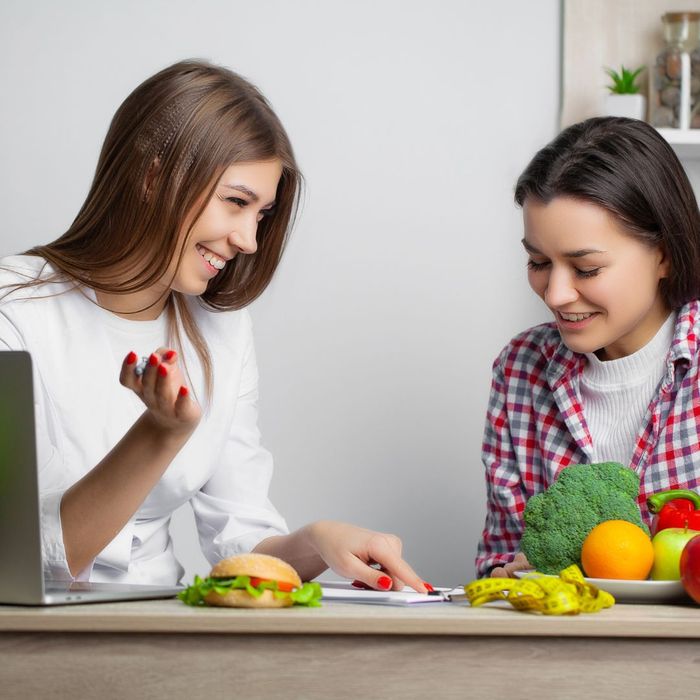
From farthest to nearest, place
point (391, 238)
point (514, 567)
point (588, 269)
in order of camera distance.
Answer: point (391, 238), point (588, 269), point (514, 567)

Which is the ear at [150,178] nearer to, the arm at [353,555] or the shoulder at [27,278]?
the shoulder at [27,278]

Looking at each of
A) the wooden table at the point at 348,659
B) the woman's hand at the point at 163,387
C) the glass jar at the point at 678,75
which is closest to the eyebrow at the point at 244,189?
the woman's hand at the point at 163,387

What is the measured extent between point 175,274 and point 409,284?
943mm

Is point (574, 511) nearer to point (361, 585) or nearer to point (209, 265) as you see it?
point (361, 585)

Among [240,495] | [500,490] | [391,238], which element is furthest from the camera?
[391,238]

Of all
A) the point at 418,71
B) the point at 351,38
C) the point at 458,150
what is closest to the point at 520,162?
the point at 458,150

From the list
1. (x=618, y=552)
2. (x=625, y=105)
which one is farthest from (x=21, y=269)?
(x=625, y=105)

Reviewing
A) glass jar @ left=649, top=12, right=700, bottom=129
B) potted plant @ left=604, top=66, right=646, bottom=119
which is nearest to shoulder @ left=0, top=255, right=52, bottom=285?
potted plant @ left=604, top=66, right=646, bottom=119

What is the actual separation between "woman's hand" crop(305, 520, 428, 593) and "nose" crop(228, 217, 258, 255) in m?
0.47

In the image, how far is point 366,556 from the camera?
123 cm

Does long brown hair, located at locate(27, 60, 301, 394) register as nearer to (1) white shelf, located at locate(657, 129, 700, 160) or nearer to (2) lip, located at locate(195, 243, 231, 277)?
(2) lip, located at locate(195, 243, 231, 277)

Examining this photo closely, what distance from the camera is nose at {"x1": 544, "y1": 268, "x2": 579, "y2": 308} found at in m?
1.58

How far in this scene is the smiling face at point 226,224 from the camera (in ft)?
4.88

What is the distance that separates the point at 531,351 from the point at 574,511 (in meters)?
0.67
